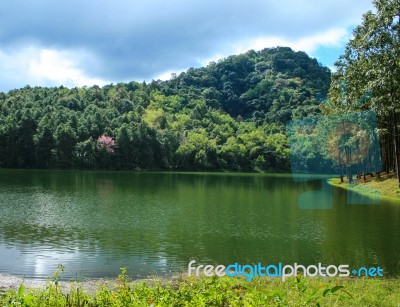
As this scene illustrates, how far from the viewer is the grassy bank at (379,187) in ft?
115

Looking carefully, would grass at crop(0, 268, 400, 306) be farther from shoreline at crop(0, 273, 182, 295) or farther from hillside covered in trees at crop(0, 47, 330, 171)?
hillside covered in trees at crop(0, 47, 330, 171)

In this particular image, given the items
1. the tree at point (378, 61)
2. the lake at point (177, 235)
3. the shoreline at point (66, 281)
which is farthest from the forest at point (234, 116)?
the shoreline at point (66, 281)

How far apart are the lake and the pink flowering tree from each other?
60.2 m

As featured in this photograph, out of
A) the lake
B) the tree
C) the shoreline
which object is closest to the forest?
the tree

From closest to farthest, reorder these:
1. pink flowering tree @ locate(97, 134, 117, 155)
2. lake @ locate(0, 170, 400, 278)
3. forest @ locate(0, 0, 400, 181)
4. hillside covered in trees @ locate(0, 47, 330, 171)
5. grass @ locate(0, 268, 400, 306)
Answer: grass @ locate(0, 268, 400, 306) < lake @ locate(0, 170, 400, 278) < forest @ locate(0, 0, 400, 181) < hillside covered in trees @ locate(0, 47, 330, 171) < pink flowering tree @ locate(97, 134, 117, 155)

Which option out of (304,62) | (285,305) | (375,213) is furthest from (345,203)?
(304,62)

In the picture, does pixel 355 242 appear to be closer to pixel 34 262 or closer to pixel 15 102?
pixel 34 262

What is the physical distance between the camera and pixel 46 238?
58.0 ft

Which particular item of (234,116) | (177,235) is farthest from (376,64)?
(234,116)

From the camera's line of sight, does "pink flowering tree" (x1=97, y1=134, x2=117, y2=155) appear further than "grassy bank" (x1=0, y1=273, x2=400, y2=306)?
Yes

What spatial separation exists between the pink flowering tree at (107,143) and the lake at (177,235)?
198 ft

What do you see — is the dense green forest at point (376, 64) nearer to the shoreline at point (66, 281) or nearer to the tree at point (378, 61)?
the tree at point (378, 61)

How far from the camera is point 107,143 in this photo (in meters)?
93.1

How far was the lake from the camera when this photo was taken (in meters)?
14.0
